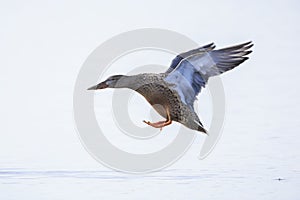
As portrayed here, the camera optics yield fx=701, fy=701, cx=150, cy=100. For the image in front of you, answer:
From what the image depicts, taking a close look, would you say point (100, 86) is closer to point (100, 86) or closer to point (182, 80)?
point (100, 86)

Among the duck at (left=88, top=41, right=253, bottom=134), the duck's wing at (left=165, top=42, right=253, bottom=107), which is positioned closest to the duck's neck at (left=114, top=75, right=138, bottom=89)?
the duck at (left=88, top=41, right=253, bottom=134)

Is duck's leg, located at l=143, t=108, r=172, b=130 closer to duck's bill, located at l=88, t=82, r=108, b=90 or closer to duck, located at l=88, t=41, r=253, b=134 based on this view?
duck, located at l=88, t=41, r=253, b=134

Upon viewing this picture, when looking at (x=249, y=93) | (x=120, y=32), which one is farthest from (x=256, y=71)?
(x=120, y=32)

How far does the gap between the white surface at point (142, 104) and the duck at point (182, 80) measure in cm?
17

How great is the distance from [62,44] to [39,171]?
25.7 inches

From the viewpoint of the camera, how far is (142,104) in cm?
266

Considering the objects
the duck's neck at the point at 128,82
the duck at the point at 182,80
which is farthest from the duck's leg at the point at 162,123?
the duck's neck at the point at 128,82

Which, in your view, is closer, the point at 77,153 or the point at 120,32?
the point at 77,153

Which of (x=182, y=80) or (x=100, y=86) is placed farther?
(x=100, y=86)

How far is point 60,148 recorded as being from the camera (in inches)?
111

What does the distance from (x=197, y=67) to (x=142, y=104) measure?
0.86ft

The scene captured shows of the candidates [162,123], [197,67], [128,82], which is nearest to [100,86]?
[128,82]

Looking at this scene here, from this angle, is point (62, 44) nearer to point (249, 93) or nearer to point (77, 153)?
point (77, 153)

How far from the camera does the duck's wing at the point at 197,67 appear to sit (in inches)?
100
